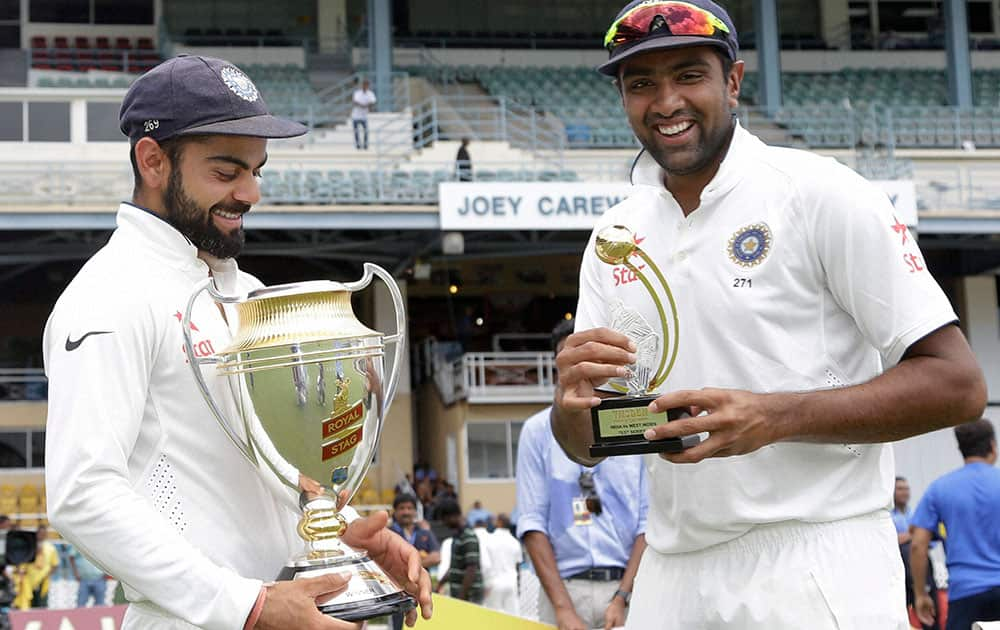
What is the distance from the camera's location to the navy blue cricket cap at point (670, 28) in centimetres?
249

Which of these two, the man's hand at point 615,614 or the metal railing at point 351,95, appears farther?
the metal railing at point 351,95

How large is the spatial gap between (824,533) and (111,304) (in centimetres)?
132

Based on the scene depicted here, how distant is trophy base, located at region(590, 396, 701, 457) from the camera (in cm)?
221

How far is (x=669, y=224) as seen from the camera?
2637 millimetres

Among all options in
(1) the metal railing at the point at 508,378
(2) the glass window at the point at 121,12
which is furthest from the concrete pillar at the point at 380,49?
(2) the glass window at the point at 121,12

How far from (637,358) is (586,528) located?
10.5 ft

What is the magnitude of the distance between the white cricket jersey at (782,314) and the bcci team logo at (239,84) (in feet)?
2.59

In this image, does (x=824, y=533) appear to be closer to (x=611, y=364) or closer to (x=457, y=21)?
(x=611, y=364)

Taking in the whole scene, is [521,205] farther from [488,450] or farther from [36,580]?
[36,580]

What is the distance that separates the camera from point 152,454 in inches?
93.0

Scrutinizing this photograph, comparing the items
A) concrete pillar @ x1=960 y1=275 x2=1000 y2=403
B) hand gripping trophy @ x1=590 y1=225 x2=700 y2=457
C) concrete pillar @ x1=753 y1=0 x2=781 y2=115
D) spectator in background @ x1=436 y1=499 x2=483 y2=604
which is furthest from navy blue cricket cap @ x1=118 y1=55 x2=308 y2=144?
concrete pillar @ x1=960 y1=275 x2=1000 y2=403

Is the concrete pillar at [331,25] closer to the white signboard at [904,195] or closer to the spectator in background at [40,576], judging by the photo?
the white signboard at [904,195]

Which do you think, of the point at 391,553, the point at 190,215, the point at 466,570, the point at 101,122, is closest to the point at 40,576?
the point at 466,570

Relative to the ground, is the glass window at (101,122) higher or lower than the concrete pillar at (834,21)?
lower
